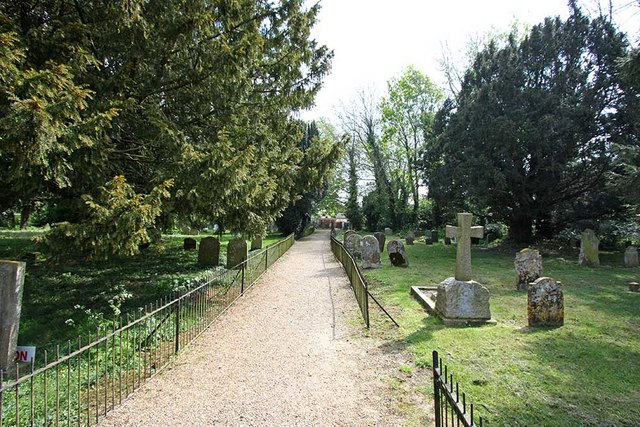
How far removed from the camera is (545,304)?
284 inches

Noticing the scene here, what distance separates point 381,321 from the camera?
8.03 m

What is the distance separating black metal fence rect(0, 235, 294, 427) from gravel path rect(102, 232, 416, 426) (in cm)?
28

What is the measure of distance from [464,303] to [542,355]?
1892mm

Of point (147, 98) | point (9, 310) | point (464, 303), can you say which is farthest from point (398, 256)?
point (9, 310)

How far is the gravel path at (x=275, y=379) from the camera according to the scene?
4.32m

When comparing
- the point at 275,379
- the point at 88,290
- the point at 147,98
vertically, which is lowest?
the point at 275,379

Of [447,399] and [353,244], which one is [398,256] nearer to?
[353,244]

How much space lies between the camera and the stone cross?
7.96 metres

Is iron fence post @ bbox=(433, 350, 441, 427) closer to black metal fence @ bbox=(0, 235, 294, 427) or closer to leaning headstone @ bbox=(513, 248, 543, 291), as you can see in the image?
black metal fence @ bbox=(0, 235, 294, 427)

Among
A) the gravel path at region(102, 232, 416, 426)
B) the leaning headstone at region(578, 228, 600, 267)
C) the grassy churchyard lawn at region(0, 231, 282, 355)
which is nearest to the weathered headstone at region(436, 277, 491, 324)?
the gravel path at region(102, 232, 416, 426)

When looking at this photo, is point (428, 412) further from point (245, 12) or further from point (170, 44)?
point (245, 12)

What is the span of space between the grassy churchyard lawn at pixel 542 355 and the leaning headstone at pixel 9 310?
18.9ft

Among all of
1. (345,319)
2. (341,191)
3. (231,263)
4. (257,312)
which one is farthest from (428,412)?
(341,191)

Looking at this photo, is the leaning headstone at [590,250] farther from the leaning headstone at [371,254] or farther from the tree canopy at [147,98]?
the tree canopy at [147,98]
